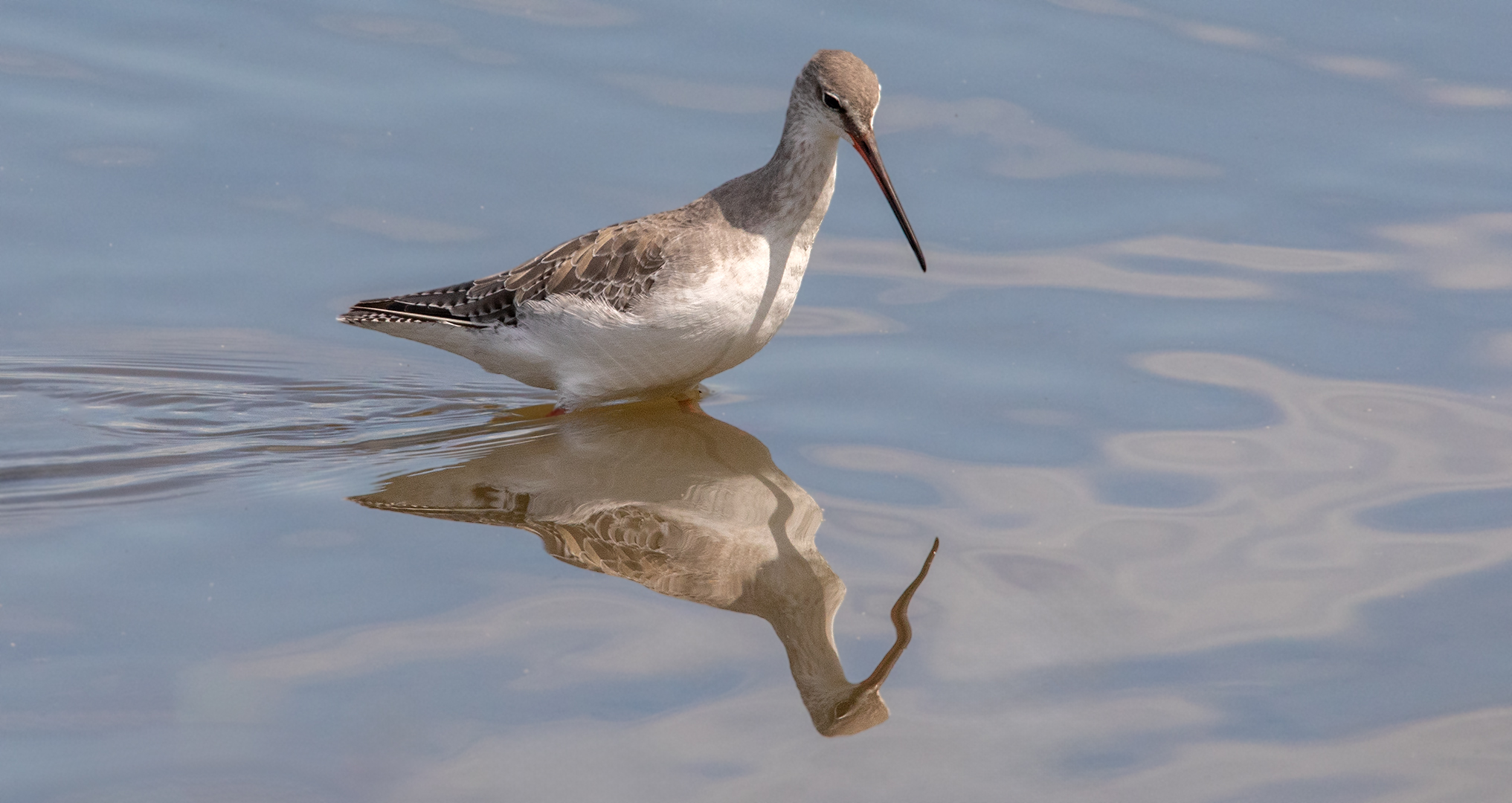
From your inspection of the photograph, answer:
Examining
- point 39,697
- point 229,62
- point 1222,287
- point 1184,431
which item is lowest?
point 39,697

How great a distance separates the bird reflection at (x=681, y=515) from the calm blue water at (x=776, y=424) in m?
0.04

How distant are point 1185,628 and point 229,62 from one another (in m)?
8.56

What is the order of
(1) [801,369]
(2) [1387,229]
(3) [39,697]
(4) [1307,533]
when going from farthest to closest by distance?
(2) [1387,229] < (1) [801,369] < (4) [1307,533] < (3) [39,697]

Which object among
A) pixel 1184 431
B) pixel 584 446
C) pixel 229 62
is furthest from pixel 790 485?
pixel 229 62

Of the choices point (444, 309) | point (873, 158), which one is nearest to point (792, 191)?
point (873, 158)

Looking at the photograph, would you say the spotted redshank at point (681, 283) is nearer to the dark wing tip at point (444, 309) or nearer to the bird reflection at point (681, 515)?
the dark wing tip at point (444, 309)

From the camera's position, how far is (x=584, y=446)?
814cm

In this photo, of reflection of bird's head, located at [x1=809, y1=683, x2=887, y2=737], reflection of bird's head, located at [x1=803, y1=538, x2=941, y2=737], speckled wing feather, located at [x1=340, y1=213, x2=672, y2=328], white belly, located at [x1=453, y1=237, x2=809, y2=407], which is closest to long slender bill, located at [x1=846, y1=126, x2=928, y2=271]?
white belly, located at [x1=453, y1=237, x2=809, y2=407]

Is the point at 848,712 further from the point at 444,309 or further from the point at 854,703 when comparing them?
the point at 444,309

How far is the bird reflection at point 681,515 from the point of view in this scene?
6.18m

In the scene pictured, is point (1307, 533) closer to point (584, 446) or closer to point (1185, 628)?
point (1185, 628)

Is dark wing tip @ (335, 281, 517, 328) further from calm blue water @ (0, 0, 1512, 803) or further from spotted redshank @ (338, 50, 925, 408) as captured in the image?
calm blue water @ (0, 0, 1512, 803)

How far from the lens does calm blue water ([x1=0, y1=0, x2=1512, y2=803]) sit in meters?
5.50

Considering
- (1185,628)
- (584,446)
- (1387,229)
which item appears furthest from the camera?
(1387,229)
